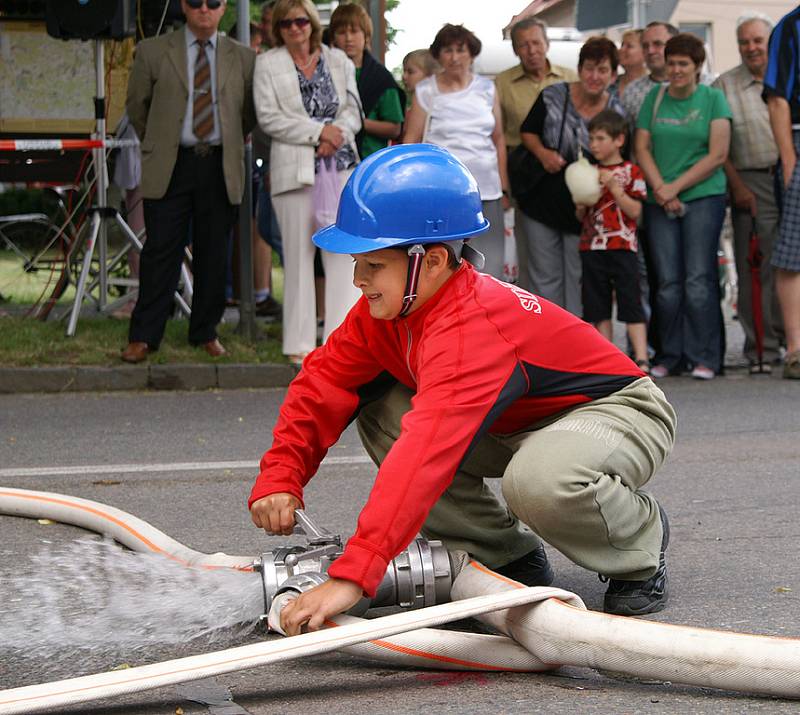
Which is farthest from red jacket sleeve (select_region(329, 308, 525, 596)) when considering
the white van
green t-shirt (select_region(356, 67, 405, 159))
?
the white van

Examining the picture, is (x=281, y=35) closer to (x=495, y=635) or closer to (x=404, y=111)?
(x=404, y=111)

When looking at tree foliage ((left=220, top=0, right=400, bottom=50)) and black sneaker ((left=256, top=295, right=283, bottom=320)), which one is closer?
black sneaker ((left=256, top=295, right=283, bottom=320))

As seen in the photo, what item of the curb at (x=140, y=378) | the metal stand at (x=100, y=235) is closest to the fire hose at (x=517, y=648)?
the curb at (x=140, y=378)

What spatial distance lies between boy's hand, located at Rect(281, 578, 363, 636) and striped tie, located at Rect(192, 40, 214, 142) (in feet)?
18.8

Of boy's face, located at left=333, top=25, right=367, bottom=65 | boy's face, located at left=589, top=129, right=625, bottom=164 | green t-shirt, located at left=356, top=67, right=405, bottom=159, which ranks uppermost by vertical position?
boy's face, located at left=333, top=25, right=367, bottom=65

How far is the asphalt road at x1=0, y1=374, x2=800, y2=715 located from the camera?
3088 millimetres

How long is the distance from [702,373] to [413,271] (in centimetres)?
559

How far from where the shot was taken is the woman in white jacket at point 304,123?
8.31m

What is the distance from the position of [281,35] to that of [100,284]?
2.67m

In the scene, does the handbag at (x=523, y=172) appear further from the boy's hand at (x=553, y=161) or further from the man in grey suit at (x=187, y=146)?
the man in grey suit at (x=187, y=146)

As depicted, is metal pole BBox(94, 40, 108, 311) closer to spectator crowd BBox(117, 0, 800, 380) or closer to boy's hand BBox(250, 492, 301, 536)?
spectator crowd BBox(117, 0, 800, 380)

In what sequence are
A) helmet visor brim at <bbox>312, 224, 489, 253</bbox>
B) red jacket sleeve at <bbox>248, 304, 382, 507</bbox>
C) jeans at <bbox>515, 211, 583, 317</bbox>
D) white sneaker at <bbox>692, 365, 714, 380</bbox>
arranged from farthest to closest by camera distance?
jeans at <bbox>515, 211, 583, 317</bbox> < white sneaker at <bbox>692, 365, 714, 380</bbox> < red jacket sleeve at <bbox>248, 304, 382, 507</bbox> < helmet visor brim at <bbox>312, 224, 489, 253</bbox>

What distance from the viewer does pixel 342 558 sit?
3141 mm

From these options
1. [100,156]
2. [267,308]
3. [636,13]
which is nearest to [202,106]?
[100,156]
